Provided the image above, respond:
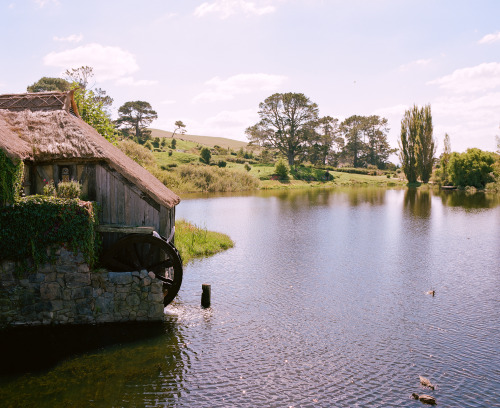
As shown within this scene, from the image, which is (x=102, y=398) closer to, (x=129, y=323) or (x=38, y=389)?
(x=38, y=389)

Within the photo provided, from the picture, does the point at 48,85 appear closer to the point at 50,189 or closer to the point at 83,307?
the point at 50,189

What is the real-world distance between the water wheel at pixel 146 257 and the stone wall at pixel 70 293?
0.88 metres

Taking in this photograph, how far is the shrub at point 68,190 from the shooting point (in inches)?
536

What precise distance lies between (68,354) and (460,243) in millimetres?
25648

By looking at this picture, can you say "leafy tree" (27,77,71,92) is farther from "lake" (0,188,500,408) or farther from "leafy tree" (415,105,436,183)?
"leafy tree" (415,105,436,183)

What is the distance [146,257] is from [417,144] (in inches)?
3283

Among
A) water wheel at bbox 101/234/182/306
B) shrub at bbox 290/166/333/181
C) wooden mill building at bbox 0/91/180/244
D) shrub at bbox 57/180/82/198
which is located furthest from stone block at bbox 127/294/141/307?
shrub at bbox 290/166/333/181

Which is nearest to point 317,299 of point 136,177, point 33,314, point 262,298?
point 262,298

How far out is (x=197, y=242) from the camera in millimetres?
25875

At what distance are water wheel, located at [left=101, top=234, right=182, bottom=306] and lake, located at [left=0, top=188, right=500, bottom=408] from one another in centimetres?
138

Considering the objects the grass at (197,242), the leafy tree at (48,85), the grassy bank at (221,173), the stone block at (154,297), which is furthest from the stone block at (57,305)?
the leafy tree at (48,85)

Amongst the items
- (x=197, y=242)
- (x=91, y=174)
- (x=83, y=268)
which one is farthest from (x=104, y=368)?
(x=197, y=242)

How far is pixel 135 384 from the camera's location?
408 inches

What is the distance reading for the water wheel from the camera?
14047 mm
